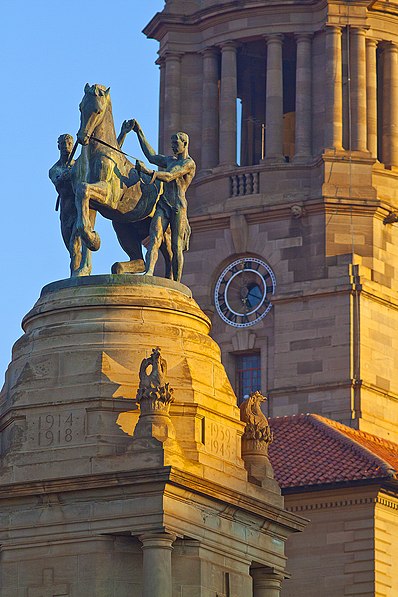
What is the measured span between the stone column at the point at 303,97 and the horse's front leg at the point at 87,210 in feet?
119

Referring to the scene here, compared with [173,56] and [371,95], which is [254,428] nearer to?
[371,95]

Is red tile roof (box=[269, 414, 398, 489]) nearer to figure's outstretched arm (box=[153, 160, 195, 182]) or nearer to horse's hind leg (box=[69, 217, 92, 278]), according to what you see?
figure's outstretched arm (box=[153, 160, 195, 182])

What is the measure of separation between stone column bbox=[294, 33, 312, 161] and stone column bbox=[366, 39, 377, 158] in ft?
7.03

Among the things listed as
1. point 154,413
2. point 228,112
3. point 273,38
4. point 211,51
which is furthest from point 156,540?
point 211,51

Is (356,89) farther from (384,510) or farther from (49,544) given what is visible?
(49,544)

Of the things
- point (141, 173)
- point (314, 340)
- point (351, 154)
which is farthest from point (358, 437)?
point (141, 173)

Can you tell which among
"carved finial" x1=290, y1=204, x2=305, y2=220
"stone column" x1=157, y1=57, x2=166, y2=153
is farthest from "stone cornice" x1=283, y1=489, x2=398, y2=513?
"stone column" x1=157, y1=57, x2=166, y2=153

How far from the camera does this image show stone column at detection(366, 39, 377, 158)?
106 m

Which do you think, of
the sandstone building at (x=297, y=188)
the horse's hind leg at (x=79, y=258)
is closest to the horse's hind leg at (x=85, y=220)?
the horse's hind leg at (x=79, y=258)

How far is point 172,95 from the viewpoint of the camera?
10900 cm

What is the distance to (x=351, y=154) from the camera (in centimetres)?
10419

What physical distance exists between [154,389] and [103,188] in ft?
20.5

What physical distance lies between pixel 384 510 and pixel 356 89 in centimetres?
2020

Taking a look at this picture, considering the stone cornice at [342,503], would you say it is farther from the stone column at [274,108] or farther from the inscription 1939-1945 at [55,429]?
the inscription 1939-1945 at [55,429]
